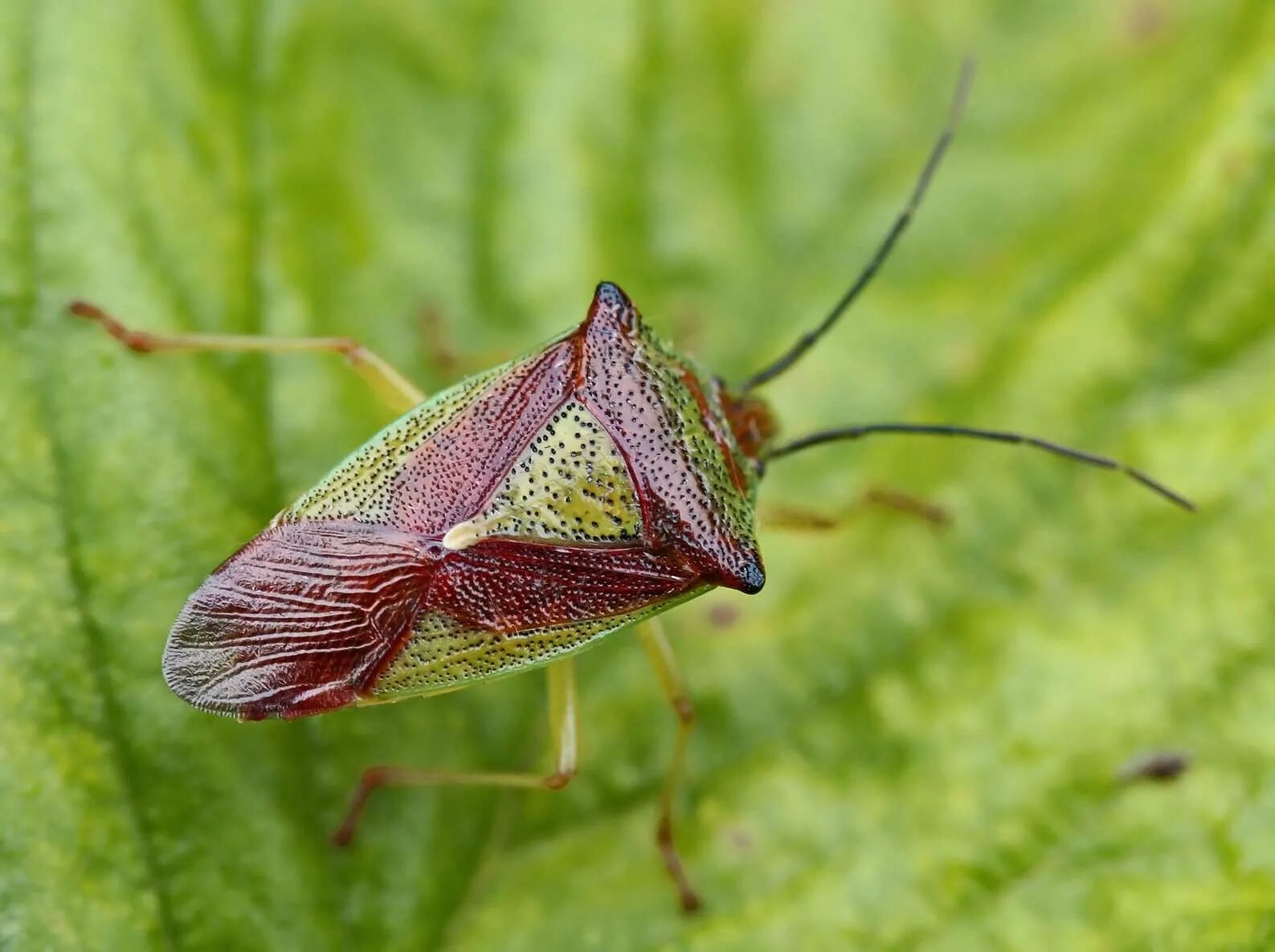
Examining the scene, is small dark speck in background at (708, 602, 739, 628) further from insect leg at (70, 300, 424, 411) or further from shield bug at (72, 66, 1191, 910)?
insect leg at (70, 300, 424, 411)

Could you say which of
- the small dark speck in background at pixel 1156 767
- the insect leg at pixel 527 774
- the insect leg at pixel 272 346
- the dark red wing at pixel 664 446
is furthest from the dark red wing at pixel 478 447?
the small dark speck in background at pixel 1156 767

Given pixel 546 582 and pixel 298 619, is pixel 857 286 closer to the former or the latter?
pixel 546 582

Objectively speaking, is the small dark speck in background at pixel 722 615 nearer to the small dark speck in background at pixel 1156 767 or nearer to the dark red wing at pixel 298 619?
the dark red wing at pixel 298 619

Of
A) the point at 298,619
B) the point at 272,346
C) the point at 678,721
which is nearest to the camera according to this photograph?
the point at 298,619

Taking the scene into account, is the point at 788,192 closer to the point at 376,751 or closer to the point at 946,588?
the point at 946,588

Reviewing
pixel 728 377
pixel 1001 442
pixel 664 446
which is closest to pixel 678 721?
pixel 664 446

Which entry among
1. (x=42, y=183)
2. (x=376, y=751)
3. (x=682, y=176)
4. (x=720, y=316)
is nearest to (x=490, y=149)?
(x=682, y=176)
